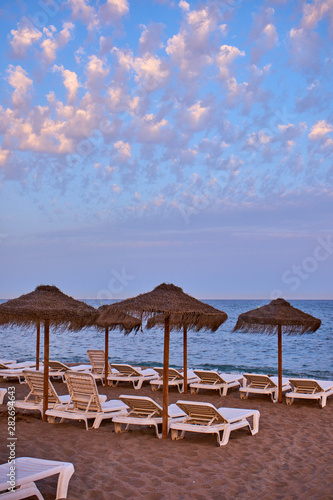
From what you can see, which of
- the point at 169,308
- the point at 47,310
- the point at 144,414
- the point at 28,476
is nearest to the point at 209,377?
the point at 144,414

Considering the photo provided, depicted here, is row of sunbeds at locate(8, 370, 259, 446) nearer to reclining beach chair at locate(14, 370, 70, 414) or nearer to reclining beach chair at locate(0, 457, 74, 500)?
reclining beach chair at locate(14, 370, 70, 414)

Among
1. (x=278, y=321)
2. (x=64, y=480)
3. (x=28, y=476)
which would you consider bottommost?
(x=64, y=480)

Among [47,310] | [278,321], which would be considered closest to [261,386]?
[278,321]

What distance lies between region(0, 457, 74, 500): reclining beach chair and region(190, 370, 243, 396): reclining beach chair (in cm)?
641

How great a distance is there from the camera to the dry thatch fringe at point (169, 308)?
609 cm

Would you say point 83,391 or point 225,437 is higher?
point 83,391

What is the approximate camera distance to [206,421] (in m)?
6.21

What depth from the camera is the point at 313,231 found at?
2208cm

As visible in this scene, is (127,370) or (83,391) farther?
(127,370)

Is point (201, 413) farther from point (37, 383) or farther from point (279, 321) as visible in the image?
point (279, 321)

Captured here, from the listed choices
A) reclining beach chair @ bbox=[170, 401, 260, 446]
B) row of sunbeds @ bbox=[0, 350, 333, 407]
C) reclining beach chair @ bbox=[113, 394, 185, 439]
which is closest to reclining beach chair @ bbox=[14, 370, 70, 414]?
row of sunbeds @ bbox=[0, 350, 333, 407]

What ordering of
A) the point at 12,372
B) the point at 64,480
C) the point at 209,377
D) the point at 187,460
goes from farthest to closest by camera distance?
the point at 12,372
the point at 209,377
the point at 187,460
the point at 64,480

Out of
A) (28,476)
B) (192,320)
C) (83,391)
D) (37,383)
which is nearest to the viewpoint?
(28,476)

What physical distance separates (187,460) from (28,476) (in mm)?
2314
